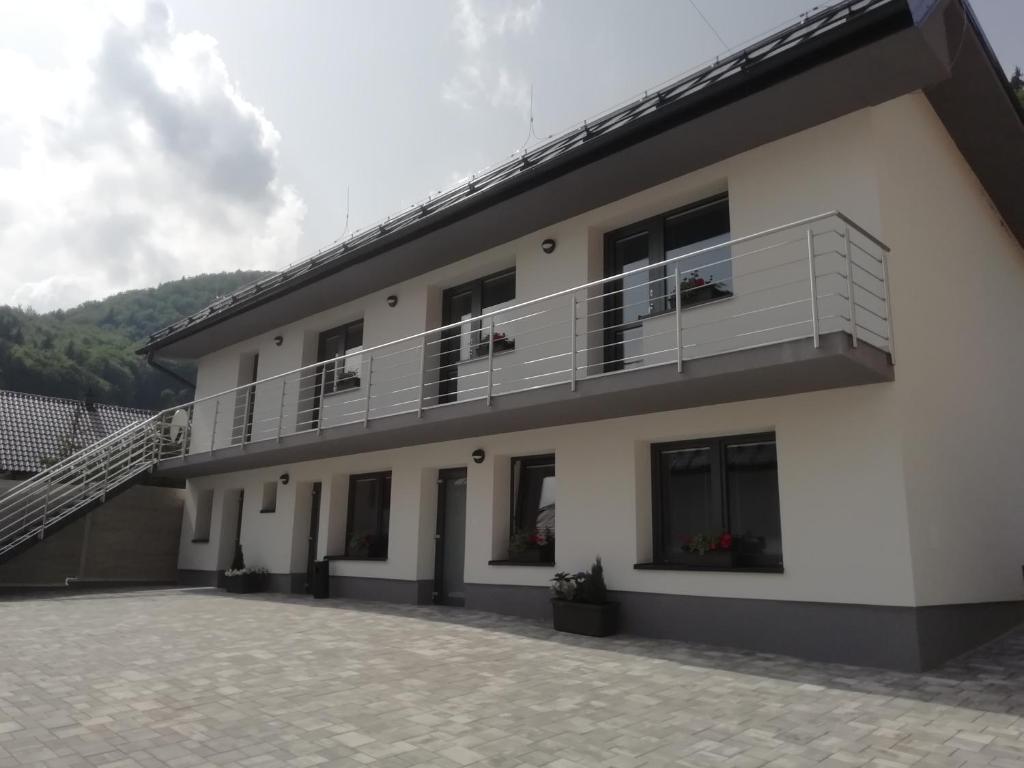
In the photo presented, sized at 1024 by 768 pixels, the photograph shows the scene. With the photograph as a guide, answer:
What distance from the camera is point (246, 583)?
1395cm

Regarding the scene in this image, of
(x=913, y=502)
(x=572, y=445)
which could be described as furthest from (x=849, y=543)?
(x=572, y=445)

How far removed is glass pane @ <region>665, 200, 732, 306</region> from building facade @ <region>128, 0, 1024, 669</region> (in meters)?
0.04

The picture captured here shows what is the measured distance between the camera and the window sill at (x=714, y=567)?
7.41m

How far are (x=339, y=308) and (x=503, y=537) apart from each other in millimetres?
6129

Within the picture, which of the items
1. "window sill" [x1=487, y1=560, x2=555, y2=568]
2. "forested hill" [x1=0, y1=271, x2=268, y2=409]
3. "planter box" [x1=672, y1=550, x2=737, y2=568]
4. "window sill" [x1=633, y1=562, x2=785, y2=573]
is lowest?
"window sill" [x1=487, y1=560, x2=555, y2=568]

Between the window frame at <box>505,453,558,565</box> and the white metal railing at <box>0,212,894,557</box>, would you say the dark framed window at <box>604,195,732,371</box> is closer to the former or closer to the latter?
the white metal railing at <box>0,212,894,557</box>

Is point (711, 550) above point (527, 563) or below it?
above

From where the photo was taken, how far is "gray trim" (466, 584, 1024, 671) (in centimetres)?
653

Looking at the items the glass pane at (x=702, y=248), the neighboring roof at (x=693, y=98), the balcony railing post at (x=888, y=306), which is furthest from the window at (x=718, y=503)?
the neighboring roof at (x=693, y=98)

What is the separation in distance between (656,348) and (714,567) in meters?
2.67

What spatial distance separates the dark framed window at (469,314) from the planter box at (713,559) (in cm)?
422

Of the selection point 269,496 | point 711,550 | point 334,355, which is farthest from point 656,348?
point 269,496

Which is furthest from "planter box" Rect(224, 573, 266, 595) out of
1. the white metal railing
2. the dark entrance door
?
the white metal railing

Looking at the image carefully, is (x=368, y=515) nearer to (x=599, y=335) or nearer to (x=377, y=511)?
(x=377, y=511)
